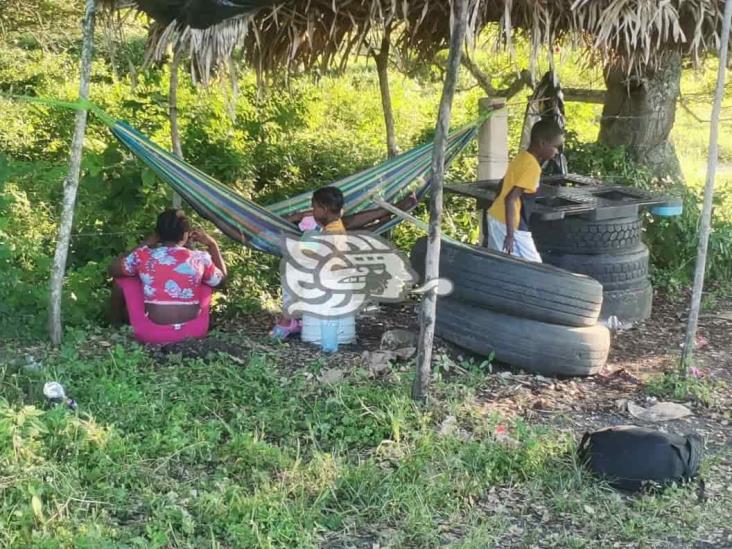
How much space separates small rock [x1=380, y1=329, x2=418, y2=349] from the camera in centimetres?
393

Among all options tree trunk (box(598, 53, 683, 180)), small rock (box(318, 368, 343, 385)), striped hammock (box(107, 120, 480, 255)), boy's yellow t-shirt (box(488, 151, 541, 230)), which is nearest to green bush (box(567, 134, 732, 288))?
tree trunk (box(598, 53, 683, 180))

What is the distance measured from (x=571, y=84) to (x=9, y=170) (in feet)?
20.7

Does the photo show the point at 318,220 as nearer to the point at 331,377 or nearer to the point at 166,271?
the point at 166,271

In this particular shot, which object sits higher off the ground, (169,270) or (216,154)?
(216,154)

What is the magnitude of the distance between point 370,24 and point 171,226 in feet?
4.56

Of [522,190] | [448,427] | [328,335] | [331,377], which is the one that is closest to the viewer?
[448,427]

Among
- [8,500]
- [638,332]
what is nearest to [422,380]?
[8,500]

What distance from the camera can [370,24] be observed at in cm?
415

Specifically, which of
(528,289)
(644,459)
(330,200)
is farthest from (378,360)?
(644,459)

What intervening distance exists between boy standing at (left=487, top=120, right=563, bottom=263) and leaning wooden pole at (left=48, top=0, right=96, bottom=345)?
1949 mm

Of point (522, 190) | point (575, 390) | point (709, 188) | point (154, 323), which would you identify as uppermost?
point (709, 188)

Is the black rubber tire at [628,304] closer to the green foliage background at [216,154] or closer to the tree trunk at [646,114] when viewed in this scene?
the green foliage background at [216,154]

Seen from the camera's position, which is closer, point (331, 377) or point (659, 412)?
point (659, 412)
